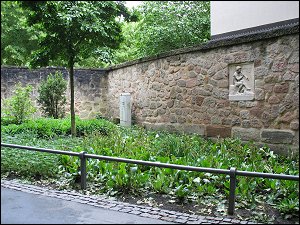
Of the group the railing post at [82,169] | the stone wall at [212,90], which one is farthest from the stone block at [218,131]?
the railing post at [82,169]

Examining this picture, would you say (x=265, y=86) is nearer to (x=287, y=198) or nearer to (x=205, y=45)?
(x=205, y=45)

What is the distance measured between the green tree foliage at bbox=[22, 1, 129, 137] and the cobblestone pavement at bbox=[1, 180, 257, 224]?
5.65 feet

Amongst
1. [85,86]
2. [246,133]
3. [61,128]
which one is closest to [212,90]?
[246,133]

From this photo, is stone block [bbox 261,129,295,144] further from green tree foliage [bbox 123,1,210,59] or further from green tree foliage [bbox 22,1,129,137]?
green tree foliage [bbox 123,1,210,59]

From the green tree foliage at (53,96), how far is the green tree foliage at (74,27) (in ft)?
9.26

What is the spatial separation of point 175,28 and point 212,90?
179 inches

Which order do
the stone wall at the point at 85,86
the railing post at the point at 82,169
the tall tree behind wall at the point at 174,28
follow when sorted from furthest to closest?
the tall tree behind wall at the point at 174,28
the stone wall at the point at 85,86
the railing post at the point at 82,169

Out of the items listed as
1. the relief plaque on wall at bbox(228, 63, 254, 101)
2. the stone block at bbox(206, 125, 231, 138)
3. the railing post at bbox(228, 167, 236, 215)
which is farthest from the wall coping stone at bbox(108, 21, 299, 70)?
the railing post at bbox(228, 167, 236, 215)

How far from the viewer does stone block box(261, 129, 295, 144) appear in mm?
5059

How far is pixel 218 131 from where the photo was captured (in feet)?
20.3

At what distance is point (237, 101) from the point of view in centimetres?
585

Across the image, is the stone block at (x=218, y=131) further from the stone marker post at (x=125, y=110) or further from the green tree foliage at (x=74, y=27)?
the green tree foliage at (x=74, y=27)

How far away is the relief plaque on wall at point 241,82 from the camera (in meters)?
5.62

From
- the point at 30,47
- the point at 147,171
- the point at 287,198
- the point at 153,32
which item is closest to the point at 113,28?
the point at 30,47
